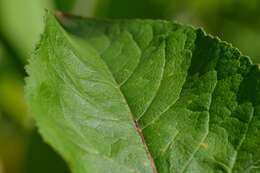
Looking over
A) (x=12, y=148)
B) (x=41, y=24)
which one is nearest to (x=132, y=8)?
(x=41, y=24)

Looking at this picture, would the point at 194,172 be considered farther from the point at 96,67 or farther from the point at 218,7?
the point at 218,7

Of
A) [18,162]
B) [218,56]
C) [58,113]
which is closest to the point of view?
[58,113]

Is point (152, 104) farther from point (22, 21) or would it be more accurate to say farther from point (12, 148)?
point (22, 21)

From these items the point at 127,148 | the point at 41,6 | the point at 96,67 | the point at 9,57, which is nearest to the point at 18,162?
the point at 9,57

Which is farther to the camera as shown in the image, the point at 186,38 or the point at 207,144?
the point at 186,38

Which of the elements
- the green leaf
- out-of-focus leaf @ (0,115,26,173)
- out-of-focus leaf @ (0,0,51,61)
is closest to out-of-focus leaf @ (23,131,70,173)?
out-of-focus leaf @ (0,115,26,173)

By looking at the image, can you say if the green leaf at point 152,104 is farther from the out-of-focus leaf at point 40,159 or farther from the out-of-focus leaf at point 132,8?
the out-of-focus leaf at point 132,8
